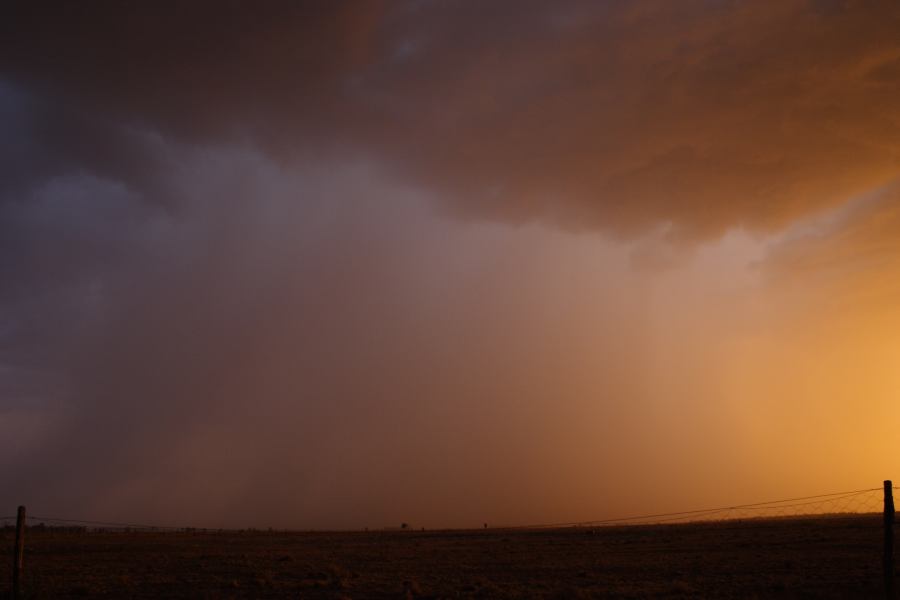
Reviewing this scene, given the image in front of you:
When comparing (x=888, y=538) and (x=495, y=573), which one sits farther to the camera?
(x=495, y=573)

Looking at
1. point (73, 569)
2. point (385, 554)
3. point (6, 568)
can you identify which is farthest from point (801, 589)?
point (6, 568)

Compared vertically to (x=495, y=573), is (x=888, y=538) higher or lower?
higher

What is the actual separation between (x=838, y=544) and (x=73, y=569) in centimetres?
5763

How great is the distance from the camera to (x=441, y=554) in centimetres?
5466

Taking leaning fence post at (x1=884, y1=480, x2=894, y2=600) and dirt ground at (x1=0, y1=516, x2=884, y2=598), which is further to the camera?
dirt ground at (x1=0, y1=516, x2=884, y2=598)

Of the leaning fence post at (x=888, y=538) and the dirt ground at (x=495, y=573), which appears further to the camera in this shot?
the dirt ground at (x=495, y=573)

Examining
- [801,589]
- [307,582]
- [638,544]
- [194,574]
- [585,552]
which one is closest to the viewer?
[801,589]

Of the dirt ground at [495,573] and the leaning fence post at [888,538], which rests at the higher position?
the leaning fence post at [888,538]

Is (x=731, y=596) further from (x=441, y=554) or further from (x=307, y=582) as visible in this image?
(x=441, y=554)

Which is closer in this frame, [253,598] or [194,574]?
[253,598]

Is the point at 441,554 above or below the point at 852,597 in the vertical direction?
below

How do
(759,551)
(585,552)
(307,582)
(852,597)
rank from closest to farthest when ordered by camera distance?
(852,597) < (307,582) < (759,551) < (585,552)

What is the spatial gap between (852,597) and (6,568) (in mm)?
50467

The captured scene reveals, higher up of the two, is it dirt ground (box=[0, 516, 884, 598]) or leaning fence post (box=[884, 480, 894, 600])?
leaning fence post (box=[884, 480, 894, 600])
